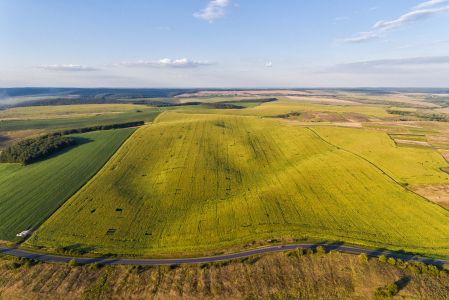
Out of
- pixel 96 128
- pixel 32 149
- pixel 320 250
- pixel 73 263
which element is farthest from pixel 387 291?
pixel 96 128

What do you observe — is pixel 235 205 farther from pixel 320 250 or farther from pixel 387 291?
pixel 387 291

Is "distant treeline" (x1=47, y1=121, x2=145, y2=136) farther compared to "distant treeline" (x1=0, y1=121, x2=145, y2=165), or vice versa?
"distant treeline" (x1=47, y1=121, x2=145, y2=136)

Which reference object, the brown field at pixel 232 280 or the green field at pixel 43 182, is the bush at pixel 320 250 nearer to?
the brown field at pixel 232 280

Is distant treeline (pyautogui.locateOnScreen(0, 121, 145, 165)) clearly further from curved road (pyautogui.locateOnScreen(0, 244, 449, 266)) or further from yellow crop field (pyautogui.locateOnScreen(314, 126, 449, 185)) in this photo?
yellow crop field (pyautogui.locateOnScreen(314, 126, 449, 185))

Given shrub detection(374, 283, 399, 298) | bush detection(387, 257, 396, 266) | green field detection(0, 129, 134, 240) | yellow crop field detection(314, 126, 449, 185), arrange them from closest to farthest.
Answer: shrub detection(374, 283, 399, 298) < bush detection(387, 257, 396, 266) < green field detection(0, 129, 134, 240) < yellow crop field detection(314, 126, 449, 185)

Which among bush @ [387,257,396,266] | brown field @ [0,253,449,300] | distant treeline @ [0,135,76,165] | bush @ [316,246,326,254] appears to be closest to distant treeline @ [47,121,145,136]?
distant treeline @ [0,135,76,165]

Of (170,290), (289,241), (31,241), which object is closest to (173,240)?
(170,290)
